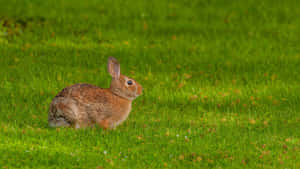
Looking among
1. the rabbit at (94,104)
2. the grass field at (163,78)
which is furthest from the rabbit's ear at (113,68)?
the grass field at (163,78)

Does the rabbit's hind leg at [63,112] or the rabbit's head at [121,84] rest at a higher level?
the rabbit's head at [121,84]

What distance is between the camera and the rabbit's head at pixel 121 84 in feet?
36.3

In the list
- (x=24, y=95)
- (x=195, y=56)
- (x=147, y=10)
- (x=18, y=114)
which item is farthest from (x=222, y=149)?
(x=147, y=10)

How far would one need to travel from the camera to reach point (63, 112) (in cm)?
1063

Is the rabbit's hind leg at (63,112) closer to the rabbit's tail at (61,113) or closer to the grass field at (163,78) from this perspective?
the rabbit's tail at (61,113)

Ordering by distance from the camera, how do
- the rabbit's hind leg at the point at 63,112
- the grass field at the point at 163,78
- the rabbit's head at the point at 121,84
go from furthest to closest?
1. the rabbit's head at the point at 121,84
2. the rabbit's hind leg at the point at 63,112
3. the grass field at the point at 163,78

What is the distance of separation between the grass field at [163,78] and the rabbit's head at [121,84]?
78cm

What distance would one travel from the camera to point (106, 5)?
71.6ft

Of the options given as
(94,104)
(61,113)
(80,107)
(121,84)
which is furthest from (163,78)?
(61,113)

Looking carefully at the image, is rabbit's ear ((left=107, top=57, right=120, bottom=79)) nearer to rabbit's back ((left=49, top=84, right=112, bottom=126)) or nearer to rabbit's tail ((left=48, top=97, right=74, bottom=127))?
rabbit's back ((left=49, top=84, right=112, bottom=126))

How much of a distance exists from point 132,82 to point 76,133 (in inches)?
60.8

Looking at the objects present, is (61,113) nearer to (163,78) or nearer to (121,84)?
(121,84)

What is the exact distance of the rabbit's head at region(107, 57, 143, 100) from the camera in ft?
36.3

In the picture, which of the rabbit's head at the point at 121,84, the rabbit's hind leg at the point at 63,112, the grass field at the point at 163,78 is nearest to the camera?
the grass field at the point at 163,78
